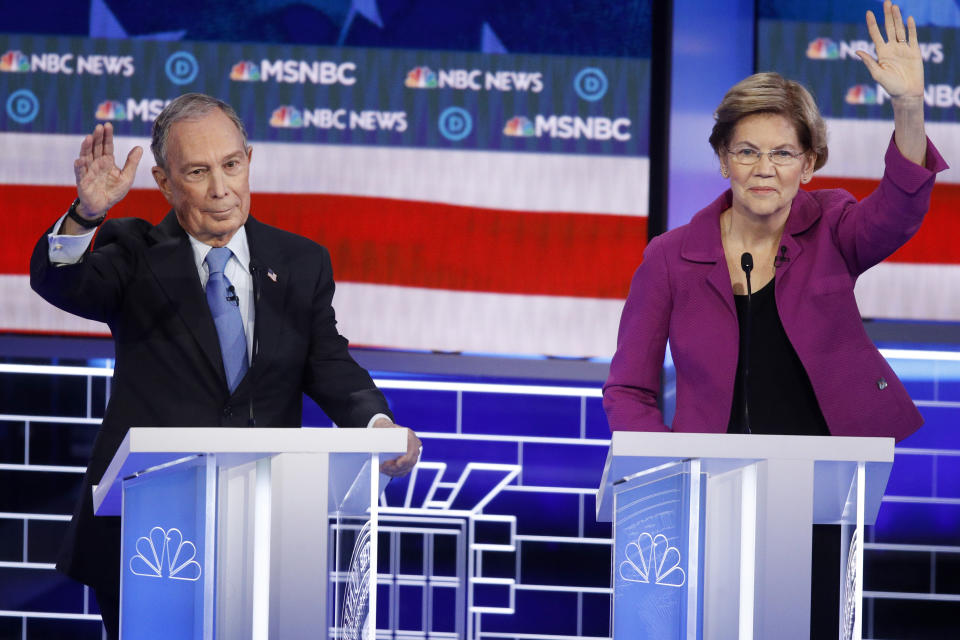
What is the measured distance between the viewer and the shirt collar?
107 inches

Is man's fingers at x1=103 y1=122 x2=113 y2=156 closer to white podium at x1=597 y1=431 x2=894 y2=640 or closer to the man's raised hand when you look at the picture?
the man's raised hand

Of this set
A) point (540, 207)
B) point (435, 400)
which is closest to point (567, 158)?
point (540, 207)

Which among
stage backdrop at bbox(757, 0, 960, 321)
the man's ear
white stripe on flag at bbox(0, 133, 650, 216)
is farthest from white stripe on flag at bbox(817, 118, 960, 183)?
the man's ear

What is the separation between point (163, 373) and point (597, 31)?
2.18 m

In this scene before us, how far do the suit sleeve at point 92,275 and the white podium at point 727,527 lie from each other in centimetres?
123

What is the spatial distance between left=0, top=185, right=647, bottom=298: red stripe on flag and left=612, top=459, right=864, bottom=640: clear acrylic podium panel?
231cm

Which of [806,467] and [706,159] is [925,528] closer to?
[706,159]

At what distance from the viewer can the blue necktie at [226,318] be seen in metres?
2.65

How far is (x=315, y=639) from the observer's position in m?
1.81

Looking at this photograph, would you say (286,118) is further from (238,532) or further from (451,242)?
(238,532)

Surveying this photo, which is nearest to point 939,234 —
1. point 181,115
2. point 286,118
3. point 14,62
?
point 286,118

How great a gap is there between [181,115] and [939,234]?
8.38 feet

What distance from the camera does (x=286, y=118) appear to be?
166 inches

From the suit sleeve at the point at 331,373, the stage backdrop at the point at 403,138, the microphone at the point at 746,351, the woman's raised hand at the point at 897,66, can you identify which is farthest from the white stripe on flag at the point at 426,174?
the woman's raised hand at the point at 897,66
